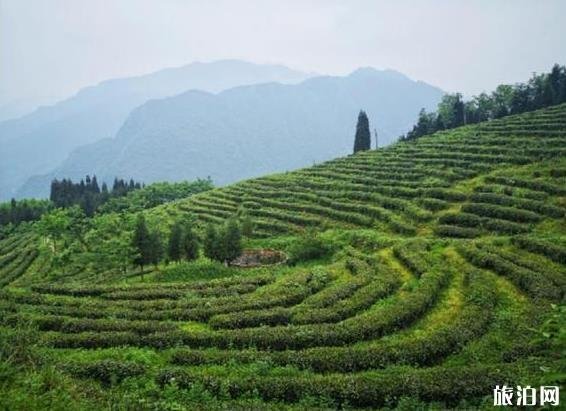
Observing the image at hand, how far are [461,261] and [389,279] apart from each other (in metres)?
6.60

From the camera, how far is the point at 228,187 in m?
79.1

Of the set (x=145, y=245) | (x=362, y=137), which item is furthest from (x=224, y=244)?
(x=362, y=137)

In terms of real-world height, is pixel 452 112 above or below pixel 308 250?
above

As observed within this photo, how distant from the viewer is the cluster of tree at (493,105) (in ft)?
310

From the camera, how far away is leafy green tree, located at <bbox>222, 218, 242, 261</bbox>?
4644cm

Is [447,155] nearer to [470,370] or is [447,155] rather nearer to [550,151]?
[550,151]

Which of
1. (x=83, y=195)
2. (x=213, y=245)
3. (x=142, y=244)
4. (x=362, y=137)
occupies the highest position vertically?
(x=362, y=137)

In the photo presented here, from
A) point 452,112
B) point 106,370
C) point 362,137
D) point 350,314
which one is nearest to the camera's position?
point 106,370

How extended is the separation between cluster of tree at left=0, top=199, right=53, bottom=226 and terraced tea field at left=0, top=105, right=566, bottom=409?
72.6 metres

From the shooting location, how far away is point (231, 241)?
46.6m

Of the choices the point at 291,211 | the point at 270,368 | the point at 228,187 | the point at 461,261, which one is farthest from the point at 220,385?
the point at 228,187

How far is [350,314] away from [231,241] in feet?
67.4

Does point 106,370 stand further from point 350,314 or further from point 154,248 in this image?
point 154,248

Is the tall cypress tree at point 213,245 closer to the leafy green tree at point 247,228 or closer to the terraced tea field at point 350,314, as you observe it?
the terraced tea field at point 350,314
